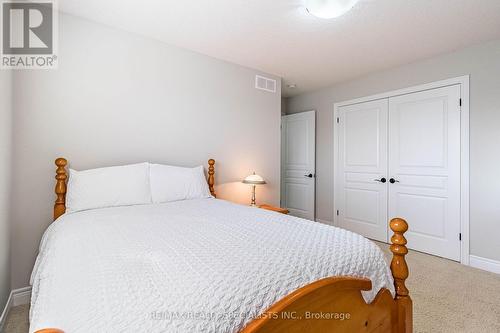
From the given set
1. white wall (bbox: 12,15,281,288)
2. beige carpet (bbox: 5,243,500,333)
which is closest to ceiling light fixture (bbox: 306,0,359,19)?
white wall (bbox: 12,15,281,288)

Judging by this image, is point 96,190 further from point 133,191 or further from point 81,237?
point 81,237

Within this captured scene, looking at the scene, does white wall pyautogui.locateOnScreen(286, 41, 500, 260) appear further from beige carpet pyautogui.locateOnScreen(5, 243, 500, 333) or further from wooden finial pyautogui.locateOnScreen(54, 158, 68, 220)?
wooden finial pyautogui.locateOnScreen(54, 158, 68, 220)

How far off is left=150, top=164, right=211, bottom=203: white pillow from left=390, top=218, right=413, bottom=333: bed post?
5.80 ft

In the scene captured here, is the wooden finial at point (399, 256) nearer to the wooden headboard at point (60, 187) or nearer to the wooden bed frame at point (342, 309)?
the wooden bed frame at point (342, 309)

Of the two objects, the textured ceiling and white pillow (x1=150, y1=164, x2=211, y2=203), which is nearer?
the textured ceiling

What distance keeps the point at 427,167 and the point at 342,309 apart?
289 cm

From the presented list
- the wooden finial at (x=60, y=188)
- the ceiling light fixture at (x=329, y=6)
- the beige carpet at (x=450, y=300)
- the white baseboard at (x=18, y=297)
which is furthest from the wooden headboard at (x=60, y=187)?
the ceiling light fixture at (x=329, y=6)

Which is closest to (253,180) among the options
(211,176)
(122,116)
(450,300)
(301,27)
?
(211,176)

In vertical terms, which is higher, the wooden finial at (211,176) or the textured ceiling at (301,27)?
the textured ceiling at (301,27)

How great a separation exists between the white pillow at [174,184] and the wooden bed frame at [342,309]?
170 cm

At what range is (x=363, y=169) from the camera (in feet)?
12.7

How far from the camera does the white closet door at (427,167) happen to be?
2.99 meters

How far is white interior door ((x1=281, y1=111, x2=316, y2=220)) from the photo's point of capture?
455 cm

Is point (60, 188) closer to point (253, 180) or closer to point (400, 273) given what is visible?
point (253, 180)
